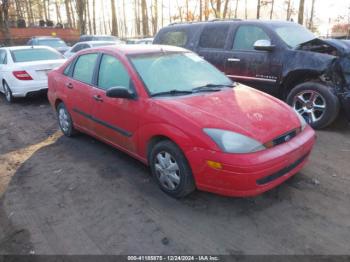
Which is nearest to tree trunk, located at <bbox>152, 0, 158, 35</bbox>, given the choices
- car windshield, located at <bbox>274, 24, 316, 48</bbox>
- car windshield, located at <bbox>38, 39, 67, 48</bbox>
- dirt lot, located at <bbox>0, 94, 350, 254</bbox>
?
car windshield, located at <bbox>38, 39, 67, 48</bbox>

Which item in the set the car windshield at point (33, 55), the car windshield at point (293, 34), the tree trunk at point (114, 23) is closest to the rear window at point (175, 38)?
the car windshield at point (293, 34)

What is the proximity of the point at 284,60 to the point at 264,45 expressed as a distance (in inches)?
17.7

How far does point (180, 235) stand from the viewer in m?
2.89

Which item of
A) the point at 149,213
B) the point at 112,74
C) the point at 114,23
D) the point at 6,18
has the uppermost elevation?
the point at 6,18

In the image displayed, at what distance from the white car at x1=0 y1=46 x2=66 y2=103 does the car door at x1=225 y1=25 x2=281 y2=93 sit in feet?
14.9

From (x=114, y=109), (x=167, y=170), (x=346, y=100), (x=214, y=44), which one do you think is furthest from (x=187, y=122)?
(x=214, y=44)

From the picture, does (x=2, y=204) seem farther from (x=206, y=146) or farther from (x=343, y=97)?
(x=343, y=97)

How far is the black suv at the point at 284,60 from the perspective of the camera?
5164 millimetres

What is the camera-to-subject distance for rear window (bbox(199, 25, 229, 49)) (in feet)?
22.0

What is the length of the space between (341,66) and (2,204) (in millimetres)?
5199

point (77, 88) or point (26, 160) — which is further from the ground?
point (77, 88)

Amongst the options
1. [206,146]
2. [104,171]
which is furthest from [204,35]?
[206,146]

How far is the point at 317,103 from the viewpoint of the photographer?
539 centimetres

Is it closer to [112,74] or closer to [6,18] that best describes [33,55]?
[112,74]
